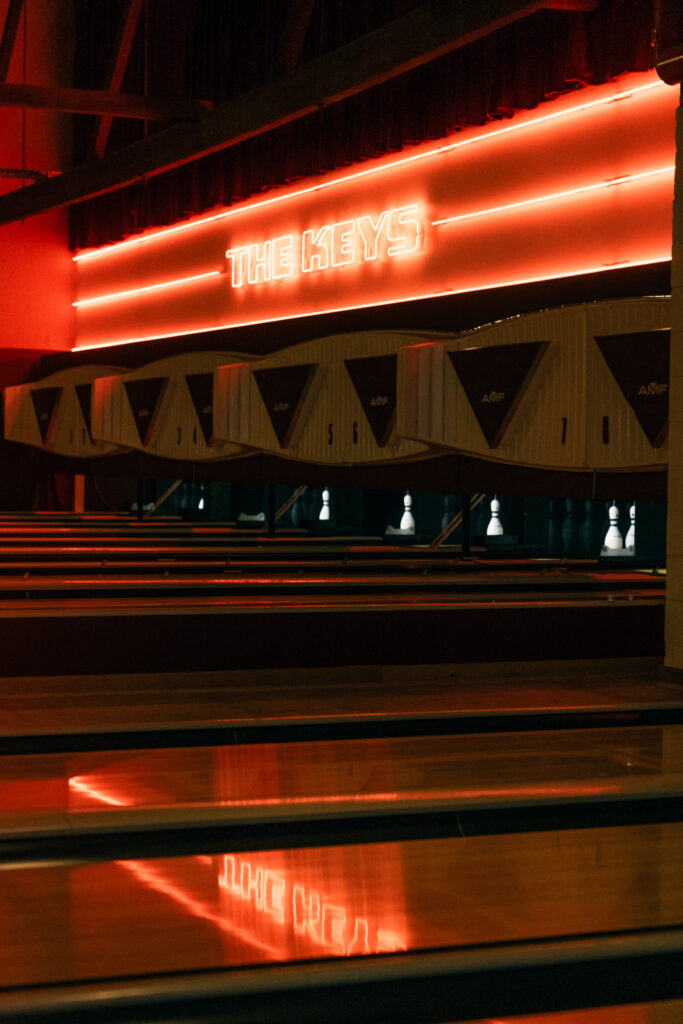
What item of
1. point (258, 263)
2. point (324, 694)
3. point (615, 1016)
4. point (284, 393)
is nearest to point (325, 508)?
point (284, 393)

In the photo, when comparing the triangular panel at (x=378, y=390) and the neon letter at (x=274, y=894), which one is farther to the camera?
the triangular panel at (x=378, y=390)

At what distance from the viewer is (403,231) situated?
9023 millimetres

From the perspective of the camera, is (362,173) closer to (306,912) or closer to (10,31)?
(10,31)

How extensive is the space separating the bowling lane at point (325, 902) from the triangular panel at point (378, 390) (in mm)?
6029

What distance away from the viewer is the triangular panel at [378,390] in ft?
26.2

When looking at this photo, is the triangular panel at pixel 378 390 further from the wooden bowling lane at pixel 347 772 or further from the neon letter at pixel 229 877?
the neon letter at pixel 229 877

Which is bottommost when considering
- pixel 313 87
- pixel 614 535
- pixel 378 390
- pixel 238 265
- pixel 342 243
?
pixel 614 535

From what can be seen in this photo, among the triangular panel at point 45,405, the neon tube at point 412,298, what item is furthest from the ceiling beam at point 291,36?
the triangular panel at point 45,405

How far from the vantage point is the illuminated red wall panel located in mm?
7172

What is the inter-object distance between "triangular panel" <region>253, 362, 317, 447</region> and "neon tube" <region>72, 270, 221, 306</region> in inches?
108

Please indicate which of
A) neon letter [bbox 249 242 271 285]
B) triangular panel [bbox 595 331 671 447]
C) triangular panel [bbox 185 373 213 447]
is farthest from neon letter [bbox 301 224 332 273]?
triangular panel [bbox 595 331 671 447]

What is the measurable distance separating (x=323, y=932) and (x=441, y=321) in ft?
23.7

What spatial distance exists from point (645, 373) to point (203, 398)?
190 inches

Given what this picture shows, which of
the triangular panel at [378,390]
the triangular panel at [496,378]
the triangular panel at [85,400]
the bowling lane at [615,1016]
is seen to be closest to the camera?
the bowling lane at [615,1016]
